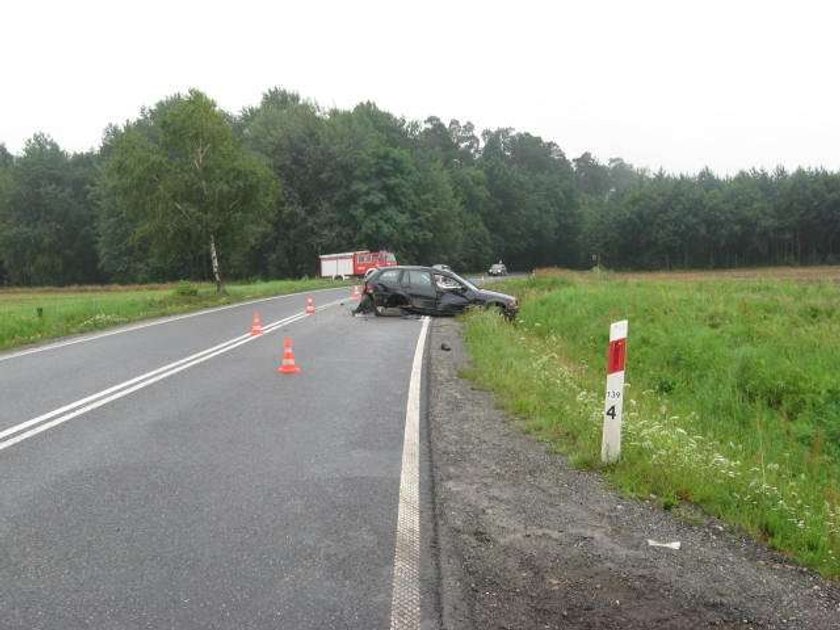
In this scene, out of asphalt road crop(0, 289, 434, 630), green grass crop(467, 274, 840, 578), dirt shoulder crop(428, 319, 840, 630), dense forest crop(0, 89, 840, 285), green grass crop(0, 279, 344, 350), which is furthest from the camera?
dense forest crop(0, 89, 840, 285)

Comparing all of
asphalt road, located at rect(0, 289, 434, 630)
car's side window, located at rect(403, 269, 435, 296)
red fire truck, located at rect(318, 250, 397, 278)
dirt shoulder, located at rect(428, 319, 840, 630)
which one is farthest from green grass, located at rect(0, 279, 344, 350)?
red fire truck, located at rect(318, 250, 397, 278)

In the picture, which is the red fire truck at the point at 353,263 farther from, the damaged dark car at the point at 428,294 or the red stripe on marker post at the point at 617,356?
the red stripe on marker post at the point at 617,356

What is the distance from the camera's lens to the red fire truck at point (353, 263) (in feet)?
180

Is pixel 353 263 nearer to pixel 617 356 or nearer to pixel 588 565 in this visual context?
pixel 617 356

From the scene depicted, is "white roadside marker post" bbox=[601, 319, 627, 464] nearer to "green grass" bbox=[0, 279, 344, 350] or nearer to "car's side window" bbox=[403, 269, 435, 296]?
"green grass" bbox=[0, 279, 344, 350]

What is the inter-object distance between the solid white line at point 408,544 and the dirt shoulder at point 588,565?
5.9 inches

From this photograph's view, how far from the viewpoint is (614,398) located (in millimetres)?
5617

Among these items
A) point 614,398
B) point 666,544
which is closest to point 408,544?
point 666,544

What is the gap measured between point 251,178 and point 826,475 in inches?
1097

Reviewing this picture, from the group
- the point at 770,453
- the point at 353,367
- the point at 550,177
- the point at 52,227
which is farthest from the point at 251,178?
the point at 550,177

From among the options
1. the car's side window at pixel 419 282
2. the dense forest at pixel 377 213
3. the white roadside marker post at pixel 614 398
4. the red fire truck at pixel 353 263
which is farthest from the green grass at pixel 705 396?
the dense forest at pixel 377 213

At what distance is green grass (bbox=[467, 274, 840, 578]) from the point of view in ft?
16.7

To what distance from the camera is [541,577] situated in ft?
12.3

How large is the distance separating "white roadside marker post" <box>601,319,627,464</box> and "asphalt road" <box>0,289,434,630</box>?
170 centimetres
